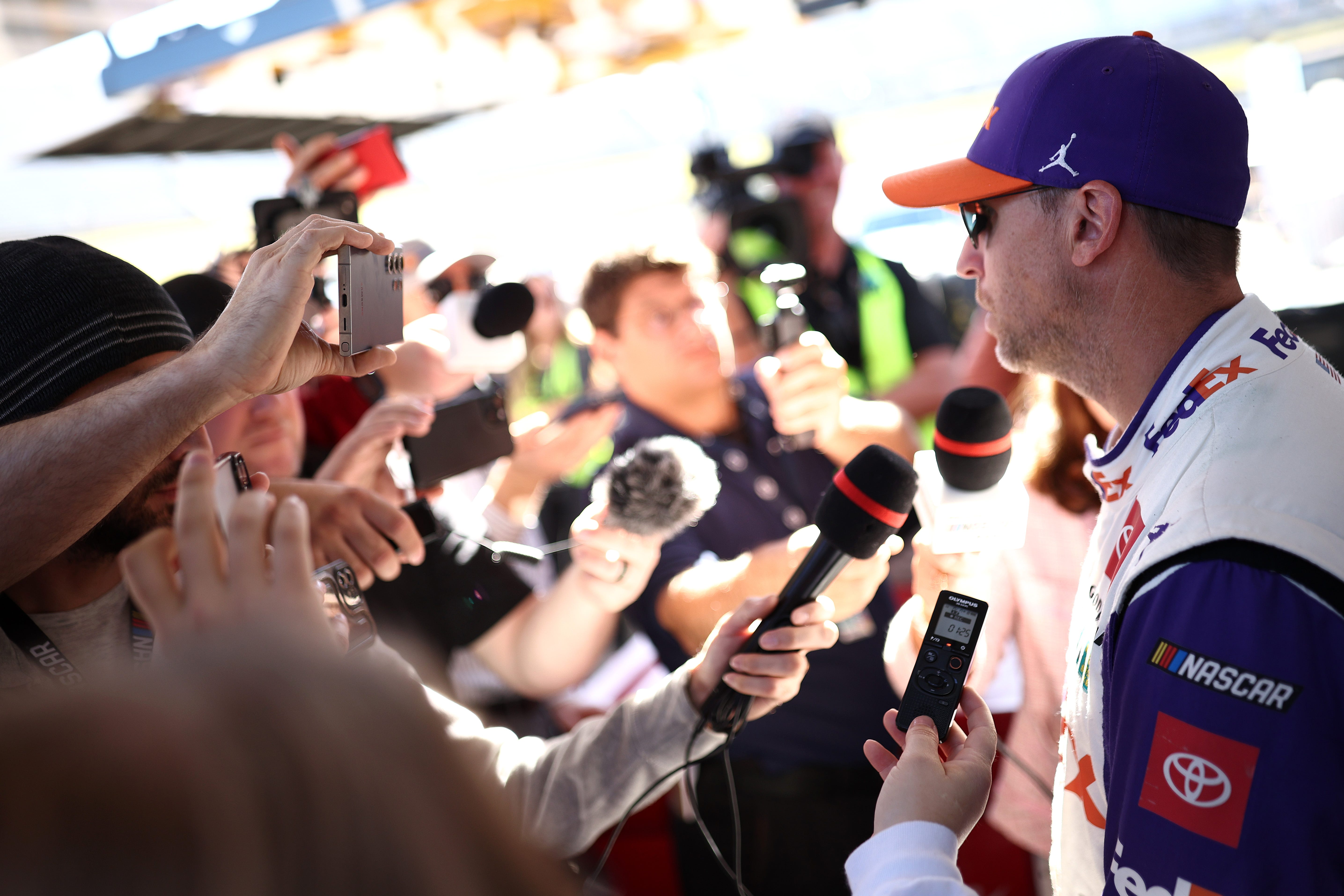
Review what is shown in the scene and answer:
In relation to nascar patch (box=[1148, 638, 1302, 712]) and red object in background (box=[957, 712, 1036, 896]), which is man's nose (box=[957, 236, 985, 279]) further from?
red object in background (box=[957, 712, 1036, 896])

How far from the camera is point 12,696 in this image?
478 mm

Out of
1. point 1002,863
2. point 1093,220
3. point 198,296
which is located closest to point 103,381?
point 198,296

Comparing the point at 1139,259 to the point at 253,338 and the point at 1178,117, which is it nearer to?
the point at 1178,117

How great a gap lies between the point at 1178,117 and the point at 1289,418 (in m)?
0.41

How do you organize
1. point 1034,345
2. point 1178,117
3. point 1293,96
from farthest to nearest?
point 1293,96
point 1034,345
point 1178,117

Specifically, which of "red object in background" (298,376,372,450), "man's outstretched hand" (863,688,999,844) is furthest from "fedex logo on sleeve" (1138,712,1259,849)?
"red object in background" (298,376,372,450)

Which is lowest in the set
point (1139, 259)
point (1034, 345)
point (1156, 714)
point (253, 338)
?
point (1156, 714)

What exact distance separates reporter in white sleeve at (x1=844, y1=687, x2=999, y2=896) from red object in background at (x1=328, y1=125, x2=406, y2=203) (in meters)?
1.59

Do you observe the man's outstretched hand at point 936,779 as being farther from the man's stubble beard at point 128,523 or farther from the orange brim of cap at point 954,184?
the man's stubble beard at point 128,523

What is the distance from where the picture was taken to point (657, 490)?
1.66 meters

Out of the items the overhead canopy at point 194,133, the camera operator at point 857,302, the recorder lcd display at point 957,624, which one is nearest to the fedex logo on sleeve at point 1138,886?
the recorder lcd display at point 957,624

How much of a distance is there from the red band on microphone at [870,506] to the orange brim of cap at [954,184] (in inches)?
17.1

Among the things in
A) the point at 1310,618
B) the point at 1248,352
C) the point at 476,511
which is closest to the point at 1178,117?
the point at 1248,352

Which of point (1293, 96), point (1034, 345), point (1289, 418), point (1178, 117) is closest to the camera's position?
point (1289, 418)
